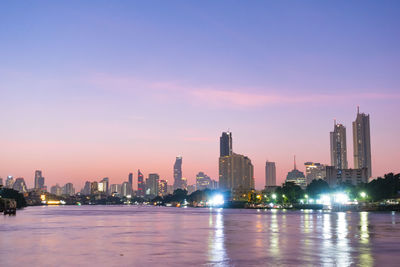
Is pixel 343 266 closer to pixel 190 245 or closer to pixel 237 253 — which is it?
pixel 237 253

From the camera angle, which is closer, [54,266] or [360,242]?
[54,266]

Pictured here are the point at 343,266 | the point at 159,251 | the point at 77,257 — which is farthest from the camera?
the point at 159,251

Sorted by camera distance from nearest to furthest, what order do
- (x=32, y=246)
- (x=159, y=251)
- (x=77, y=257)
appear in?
(x=77, y=257) < (x=159, y=251) < (x=32, y=246)

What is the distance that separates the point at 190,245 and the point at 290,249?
1063 cm

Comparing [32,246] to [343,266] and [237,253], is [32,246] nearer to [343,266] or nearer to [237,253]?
[237,253]

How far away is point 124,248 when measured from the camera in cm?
4522

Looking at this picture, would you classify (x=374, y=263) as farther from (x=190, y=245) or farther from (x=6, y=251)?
(x=6, y=251)

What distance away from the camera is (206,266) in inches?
1293

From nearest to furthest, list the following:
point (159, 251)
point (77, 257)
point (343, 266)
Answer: point (343, 266)
point (77, 257)
point (159, 251)

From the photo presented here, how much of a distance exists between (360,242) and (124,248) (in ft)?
80.1

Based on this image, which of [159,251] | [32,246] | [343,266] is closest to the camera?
[343,266]

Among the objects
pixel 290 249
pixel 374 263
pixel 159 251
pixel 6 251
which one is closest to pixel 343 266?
pixel 374 263

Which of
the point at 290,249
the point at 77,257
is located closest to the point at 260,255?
the point at 290,249

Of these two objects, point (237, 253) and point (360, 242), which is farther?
point (360, 242)
